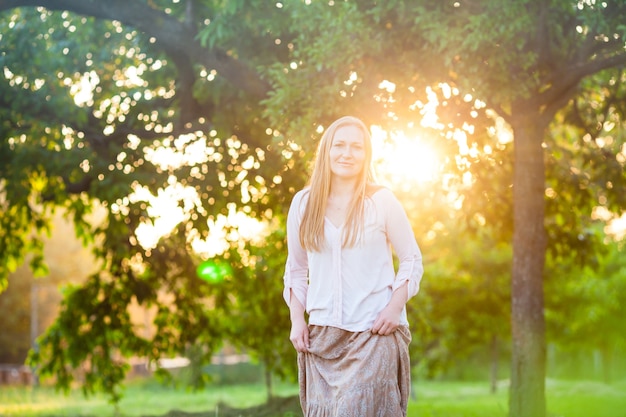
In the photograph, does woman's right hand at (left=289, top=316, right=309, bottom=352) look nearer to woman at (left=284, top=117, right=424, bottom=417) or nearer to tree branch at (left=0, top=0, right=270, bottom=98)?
woman at (left=284, top=117, right=424, bottom=417)

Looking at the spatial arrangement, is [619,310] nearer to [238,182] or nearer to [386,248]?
[238,182]

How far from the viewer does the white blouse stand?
179 inches

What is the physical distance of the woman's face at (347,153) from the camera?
4.70 m

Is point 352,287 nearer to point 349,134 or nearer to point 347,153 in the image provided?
point 347,153

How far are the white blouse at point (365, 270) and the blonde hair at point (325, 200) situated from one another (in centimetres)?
3

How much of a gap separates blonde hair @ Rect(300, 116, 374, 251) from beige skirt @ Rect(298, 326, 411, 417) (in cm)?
46

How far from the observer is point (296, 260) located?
488cm

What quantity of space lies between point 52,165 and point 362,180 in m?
8.37

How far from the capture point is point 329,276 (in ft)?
15.1

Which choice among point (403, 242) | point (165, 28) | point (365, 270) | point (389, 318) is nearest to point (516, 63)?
point (165, 28)

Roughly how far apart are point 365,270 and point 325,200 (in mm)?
424

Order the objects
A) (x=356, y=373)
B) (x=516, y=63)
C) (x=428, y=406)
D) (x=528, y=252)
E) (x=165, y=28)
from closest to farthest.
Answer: (x=356, y=373) < (x=516, y=63) < (x=528, y=252) < (x=165, y=28) < (x=428, y=406)

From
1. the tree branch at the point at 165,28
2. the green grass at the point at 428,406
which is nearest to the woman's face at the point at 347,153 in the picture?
the green grass at the point at 428,406

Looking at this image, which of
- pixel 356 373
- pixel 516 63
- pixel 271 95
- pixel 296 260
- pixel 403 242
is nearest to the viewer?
pixel 356 373
